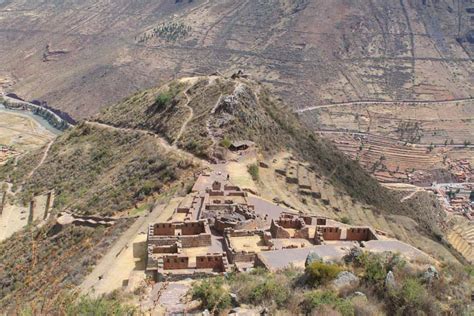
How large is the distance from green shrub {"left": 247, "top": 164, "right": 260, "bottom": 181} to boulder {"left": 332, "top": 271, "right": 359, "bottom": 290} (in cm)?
2966

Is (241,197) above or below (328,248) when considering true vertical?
below

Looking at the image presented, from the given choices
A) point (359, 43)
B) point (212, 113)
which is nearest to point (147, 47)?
point (359, 43)

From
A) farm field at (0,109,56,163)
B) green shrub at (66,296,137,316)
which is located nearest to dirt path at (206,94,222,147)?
green shrub at (66,296,137,316)

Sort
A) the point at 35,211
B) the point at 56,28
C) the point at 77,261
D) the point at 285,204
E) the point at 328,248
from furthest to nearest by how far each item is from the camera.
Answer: the point at 56,28 → the point at 35,211 → the point at 285,204 → the point at 77,261 → the point at 328,248

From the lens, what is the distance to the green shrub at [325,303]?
1780cm

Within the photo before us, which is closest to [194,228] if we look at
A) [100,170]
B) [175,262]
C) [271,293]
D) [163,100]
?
[175,262]

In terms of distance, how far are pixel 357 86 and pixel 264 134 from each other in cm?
9388

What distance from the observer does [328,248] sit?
28.3 m

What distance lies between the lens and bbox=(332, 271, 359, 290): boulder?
20.1 m

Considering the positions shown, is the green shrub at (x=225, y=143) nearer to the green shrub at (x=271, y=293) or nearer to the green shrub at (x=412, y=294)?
the green shrub at (x=271, y=293)

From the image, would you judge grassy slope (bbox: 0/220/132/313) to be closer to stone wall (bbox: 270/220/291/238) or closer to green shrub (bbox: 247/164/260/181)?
stone wall (bbox: 270/220/291/238)

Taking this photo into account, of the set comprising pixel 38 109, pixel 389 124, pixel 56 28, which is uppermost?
pixel 56 28

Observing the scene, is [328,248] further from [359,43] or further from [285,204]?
[359,43]

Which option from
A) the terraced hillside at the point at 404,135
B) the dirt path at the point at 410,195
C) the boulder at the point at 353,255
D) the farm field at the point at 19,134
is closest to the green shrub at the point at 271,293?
the boulder at the point at 353,255
